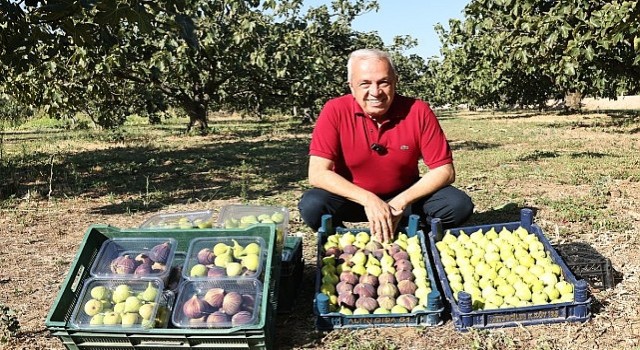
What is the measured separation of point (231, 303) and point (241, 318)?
4.3 inches

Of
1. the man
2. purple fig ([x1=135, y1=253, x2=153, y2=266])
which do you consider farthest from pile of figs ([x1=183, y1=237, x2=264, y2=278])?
the man

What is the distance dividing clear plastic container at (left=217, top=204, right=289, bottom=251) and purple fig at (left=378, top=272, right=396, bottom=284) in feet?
2.02

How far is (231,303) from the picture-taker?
2.75 meters

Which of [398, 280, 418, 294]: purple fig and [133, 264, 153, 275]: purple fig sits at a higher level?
[133, 264, 153, 275]: purple fig

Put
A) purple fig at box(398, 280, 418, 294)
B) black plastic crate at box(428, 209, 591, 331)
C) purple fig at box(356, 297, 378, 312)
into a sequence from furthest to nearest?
purple fig at box(398, 280, 418, 294) < purple fig at box(356, 297, 378, 312) < black plastic crate at box(428, 209, 591, 331)

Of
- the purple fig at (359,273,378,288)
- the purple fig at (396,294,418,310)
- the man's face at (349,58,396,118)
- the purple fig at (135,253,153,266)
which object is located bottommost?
the purple fig at (396,294,418,310)

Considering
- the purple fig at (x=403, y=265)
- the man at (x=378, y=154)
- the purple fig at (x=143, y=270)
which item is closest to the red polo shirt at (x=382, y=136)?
the man at (x=378, y=154)

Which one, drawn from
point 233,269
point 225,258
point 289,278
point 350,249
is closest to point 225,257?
point 225,258

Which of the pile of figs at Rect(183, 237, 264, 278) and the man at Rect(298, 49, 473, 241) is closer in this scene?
the pile of figs at Rect(183, 237, 264, 278)

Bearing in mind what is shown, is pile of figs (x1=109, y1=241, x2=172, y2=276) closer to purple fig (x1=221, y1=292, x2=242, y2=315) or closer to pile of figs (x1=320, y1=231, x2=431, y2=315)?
purple fig (x1=221, y1=292, x2=242, y2=315)

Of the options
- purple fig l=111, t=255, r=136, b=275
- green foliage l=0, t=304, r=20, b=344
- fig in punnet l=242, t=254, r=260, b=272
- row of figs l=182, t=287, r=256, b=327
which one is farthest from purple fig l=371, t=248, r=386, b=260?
green foliage l=0, t=304, r=20, b=344

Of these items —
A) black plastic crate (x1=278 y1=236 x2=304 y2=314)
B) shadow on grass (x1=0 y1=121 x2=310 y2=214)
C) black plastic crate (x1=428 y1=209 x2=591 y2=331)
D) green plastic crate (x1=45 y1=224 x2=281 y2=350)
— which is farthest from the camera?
shadow on grass (x1=0 y1=121 x2=310 y2=214)

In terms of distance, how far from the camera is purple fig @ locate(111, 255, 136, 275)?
2985mm

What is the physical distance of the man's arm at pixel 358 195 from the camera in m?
3.49
